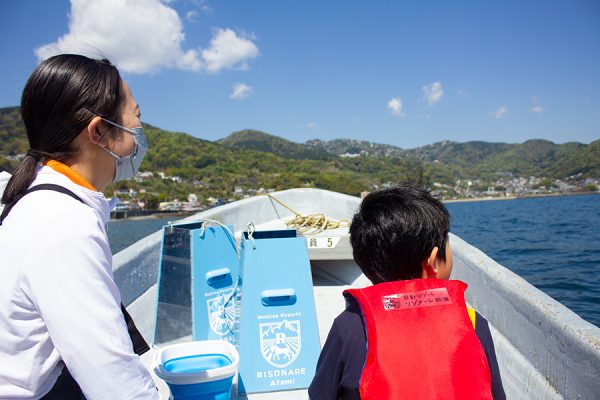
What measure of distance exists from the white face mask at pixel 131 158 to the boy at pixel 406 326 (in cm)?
73

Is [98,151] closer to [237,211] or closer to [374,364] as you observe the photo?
[374,364]

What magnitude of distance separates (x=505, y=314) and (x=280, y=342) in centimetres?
116

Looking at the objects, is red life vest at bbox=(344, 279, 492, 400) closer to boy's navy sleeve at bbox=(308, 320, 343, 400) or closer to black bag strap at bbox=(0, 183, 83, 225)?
boy's navy sleeve at bbox=(308, 320, 343, 400)

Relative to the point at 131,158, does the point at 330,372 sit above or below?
below

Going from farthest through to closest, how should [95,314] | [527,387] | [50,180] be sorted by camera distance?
1. [527,387]
2. [50,180]
3. [95,314]

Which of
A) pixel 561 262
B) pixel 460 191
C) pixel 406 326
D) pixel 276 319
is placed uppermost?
pixel 406 326

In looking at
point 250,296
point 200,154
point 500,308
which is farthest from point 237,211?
point 200,154

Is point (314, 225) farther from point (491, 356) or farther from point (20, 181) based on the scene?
point (20, 181)

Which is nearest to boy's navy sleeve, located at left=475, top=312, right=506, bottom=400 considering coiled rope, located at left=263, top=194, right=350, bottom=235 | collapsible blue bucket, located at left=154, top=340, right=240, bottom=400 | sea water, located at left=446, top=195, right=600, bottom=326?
collapsible blue bucket, located at left=154, top=340, right=240, bottom=400

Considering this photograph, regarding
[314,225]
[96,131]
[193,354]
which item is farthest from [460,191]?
[96,131]

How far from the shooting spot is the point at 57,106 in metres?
1.04

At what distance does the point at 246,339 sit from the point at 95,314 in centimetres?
145

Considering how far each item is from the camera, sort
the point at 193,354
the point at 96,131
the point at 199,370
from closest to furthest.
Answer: the point at 96,131 < the point at 199,370 < the point at 193,354

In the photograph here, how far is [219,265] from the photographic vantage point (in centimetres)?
279
